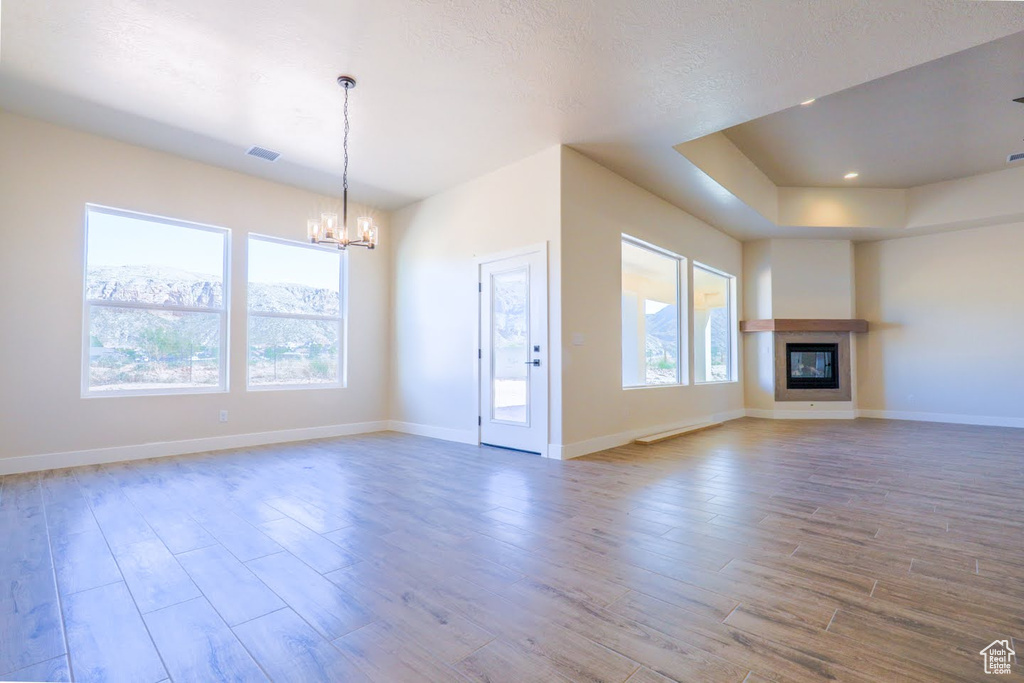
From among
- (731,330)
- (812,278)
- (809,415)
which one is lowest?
(809,415)

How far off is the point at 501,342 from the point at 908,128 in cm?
529

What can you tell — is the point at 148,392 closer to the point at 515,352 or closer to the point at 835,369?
the point at 515,352

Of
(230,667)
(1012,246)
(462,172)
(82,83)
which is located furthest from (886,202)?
(82,83)

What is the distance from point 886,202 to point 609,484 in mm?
7211

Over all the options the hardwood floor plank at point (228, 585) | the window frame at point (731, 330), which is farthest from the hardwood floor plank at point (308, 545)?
the window frame at point (731, 330)

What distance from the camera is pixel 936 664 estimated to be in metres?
1.43

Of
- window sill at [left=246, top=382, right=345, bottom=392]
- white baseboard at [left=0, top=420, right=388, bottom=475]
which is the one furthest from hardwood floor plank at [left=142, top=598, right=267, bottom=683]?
window sill at [left=246, top=382, right=345, bottom=392]

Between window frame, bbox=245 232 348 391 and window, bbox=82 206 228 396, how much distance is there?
249mm

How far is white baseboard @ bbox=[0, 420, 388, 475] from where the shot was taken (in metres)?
4.01

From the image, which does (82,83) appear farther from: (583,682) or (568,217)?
(583,682)

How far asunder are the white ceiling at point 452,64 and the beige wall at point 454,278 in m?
0.58

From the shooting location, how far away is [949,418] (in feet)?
24.0

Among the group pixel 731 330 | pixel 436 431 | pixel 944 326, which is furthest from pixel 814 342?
pixel 436 431

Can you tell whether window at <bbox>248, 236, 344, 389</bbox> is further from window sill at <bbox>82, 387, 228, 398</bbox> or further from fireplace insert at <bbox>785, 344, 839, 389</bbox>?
fireplace insert at <bbox>785, 344, 839, 389</bbox>
